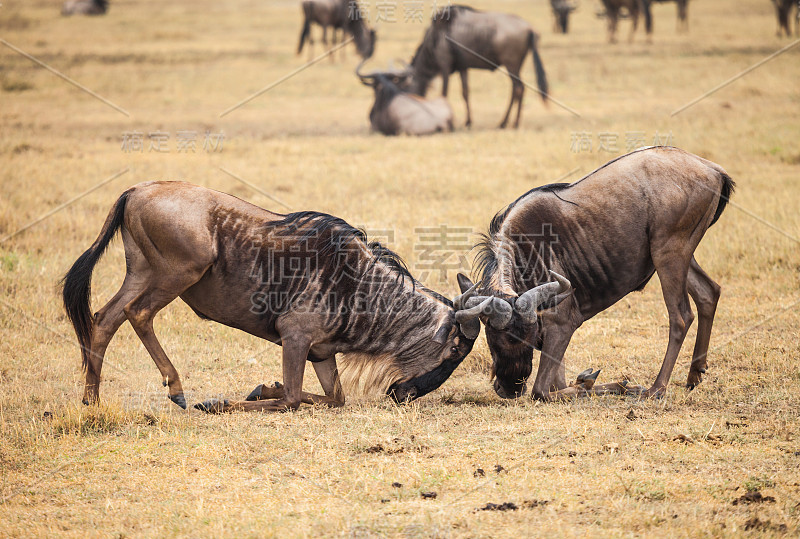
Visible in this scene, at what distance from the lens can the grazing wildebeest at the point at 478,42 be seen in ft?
52.4

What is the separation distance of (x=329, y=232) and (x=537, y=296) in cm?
145

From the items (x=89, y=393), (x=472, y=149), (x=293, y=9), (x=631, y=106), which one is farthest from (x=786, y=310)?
(x=293, y=9)

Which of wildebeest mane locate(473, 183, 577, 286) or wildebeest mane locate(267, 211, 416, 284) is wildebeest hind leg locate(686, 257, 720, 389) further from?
wildebeest mane locate(267, 211, 416, 284)

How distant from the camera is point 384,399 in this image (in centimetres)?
575

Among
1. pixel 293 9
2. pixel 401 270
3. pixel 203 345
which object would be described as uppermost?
pixel 293 9

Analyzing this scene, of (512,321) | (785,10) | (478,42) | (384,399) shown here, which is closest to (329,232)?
(384,399)

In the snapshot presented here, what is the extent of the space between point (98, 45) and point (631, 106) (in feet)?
54.6

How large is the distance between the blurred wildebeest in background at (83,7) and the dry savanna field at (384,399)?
55.9ft

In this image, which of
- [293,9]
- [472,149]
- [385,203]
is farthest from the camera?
[293,9]

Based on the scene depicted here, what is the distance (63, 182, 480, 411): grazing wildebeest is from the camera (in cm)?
547

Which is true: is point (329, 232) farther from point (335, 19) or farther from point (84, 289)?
point (335, 19)

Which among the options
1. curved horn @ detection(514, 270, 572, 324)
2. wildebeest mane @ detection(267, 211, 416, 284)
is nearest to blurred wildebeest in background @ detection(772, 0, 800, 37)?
curved horn @ detection(514, 270, 572, 324)

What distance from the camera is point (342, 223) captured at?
5.83m

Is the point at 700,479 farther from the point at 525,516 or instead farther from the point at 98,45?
the point at 98,45
